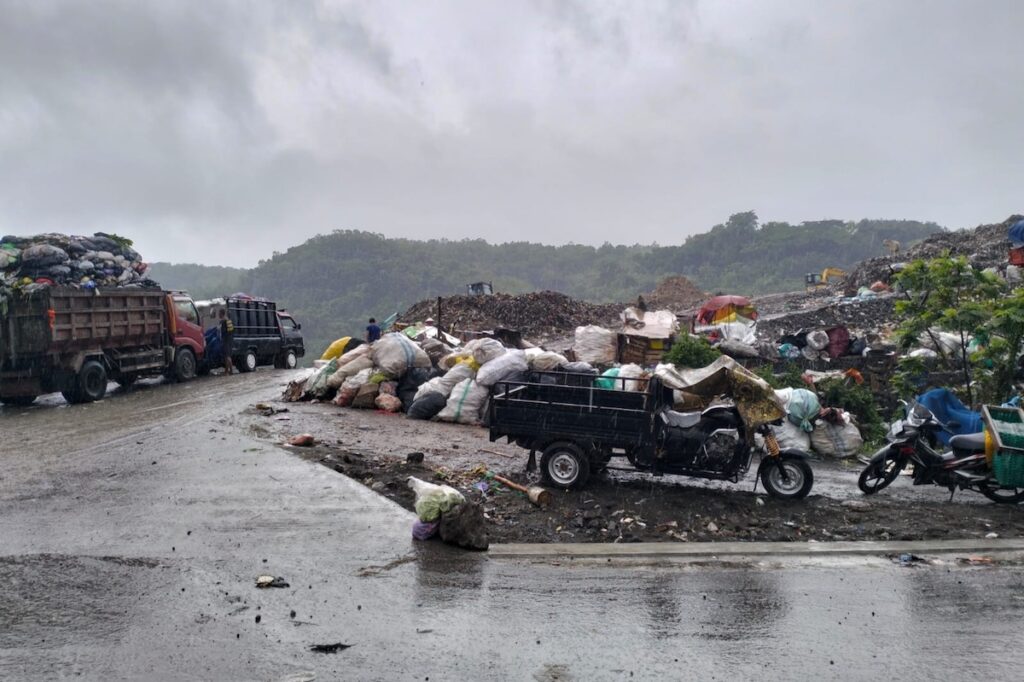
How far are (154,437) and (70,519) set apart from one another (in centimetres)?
399

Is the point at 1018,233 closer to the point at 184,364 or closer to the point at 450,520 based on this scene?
the point at 450,520

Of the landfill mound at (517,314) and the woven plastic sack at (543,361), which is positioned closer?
the woven plastic sack at (543,361)

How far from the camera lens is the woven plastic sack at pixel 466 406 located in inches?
492

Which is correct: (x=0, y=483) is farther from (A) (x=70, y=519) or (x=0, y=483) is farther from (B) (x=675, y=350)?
(B) (x=675, y=350)

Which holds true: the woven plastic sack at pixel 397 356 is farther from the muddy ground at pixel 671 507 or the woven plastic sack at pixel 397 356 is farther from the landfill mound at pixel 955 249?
the landfill mound at pixel 955 249

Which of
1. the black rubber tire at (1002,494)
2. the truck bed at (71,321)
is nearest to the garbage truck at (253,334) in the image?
the truck bed at (71,321)

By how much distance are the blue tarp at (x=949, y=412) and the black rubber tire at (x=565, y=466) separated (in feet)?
15.2

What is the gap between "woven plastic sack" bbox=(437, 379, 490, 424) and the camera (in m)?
12.5

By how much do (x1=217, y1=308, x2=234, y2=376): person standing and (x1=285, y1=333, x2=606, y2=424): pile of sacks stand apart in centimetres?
598

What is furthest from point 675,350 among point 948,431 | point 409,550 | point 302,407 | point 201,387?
point 201,387

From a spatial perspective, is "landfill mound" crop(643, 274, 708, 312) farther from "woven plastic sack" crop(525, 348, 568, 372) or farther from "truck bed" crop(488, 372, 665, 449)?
"truck bed" crop(488, 372, 665, 449)

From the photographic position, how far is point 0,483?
8141 millimetres

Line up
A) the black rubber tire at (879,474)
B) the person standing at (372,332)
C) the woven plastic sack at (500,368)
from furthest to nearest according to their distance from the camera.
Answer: the person standing at (372,332), the woven plastic sack at (500,368), the black rubber tire at (879,474)

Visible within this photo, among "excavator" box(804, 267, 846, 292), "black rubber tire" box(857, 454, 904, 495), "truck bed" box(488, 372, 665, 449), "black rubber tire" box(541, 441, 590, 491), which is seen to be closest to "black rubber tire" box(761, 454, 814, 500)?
"black rubber tire" box(857, 454, 904, 495)
